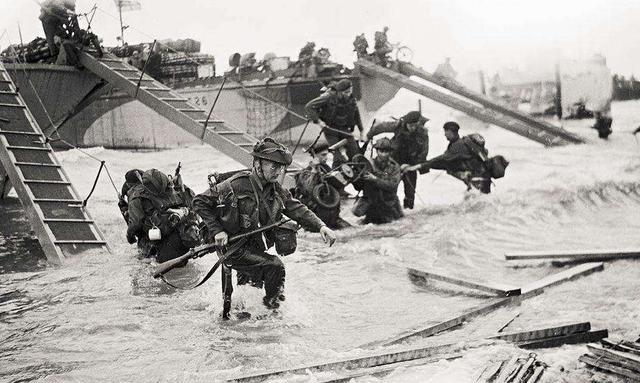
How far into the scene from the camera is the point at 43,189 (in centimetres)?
880

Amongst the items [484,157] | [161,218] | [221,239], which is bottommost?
[161,218]

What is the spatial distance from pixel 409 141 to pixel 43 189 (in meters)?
5.92

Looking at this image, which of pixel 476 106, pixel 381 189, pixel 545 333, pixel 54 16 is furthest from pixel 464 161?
pixel 54 16

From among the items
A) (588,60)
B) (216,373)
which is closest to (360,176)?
(588,60)

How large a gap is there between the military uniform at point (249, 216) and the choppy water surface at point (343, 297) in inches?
18.2

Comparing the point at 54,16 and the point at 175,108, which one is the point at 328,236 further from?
the point at 54,16

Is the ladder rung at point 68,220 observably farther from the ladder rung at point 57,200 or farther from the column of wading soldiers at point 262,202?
the column of wading soldiers at point 262,202

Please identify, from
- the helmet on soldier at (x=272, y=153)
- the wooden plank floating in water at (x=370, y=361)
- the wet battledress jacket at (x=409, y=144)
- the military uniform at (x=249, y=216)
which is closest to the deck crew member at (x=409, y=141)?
the wet battledress jacket at (x=409, y=144)

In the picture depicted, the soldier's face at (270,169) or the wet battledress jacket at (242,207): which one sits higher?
the soldier's face at (270,169)

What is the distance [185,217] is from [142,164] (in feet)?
45.2

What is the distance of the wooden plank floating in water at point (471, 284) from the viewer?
555cm

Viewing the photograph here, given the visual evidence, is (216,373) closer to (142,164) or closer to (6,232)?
(6,232)

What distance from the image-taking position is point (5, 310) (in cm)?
620

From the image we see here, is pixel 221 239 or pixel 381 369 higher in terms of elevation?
pixel 221 239
